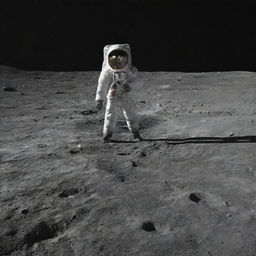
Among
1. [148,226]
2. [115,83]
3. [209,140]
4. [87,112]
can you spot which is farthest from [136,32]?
[148,226]

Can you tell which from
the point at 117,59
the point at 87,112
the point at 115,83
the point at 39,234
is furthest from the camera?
the point at 87,112

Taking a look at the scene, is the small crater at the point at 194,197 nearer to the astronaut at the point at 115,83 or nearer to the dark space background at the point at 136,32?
the astronaut at the point at 115,83

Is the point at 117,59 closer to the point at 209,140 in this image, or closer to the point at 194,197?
the point at 209,140

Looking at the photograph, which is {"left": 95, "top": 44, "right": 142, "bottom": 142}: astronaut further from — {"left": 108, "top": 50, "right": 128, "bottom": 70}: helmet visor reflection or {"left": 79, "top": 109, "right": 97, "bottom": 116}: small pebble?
{"left": 79, "top": 109, "right": 97, "bottom": 116}: small pebble

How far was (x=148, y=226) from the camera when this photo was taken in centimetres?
211

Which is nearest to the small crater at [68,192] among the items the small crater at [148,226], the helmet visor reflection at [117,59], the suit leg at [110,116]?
the small crater at [148,226]

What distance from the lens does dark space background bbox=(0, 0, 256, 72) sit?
33.1 ft

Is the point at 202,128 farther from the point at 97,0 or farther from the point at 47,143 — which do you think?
the point at 97,0

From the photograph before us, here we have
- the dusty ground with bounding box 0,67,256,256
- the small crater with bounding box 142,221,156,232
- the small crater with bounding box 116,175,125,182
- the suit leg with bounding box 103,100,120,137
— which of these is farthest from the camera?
the suit leg with bounding box 103,100,120,137

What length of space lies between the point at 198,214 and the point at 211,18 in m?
10.4

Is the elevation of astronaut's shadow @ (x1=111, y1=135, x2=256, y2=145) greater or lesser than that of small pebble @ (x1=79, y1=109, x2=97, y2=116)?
lesser

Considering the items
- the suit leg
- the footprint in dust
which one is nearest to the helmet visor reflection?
the suit leg

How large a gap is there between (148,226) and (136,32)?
957cm

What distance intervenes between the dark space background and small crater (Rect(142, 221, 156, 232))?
772cm
